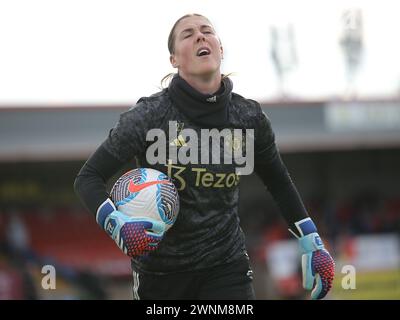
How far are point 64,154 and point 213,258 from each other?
511 inches

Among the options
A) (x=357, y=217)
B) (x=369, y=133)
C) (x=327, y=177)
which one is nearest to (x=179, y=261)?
(x=369, y=133)

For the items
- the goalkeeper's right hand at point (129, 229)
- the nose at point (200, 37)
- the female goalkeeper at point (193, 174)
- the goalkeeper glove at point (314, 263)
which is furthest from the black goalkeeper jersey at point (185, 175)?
the goalkeeper glove at point (314, 263)

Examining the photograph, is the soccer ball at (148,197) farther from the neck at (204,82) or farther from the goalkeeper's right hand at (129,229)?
the neck at (204,82)

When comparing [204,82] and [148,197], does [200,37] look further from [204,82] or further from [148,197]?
Result: [148,197]

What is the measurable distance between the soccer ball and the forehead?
869mm

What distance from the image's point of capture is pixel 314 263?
4629mm

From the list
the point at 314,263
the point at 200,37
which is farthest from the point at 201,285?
the point at 200,37

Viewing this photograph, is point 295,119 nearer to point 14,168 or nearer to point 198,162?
point 14,168

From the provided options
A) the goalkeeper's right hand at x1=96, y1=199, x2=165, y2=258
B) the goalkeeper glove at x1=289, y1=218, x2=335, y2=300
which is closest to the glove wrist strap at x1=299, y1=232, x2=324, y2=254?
the goalkeeper glove at x1=289, y1=218, x2=335, y2=300

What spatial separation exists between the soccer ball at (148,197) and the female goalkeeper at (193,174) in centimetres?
9

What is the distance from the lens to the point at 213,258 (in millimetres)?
4293

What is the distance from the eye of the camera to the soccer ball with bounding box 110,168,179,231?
4.08 metres

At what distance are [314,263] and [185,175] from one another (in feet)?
3.29

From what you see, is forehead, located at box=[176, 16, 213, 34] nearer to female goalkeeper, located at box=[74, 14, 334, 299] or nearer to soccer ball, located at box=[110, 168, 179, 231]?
female goalkeeper, located at box=[74, 14, 334, 299]
